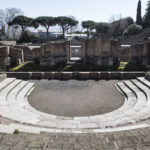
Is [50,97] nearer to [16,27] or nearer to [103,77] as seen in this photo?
[103,77]

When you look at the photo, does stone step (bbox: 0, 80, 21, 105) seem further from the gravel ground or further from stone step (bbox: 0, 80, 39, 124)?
the gravel ground

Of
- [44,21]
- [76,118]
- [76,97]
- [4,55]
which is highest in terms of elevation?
[44,21]

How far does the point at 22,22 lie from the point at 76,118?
48005 millimetres

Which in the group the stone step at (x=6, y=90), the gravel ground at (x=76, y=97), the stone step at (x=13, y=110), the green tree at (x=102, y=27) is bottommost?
the gravel ground at (x=76, y=97)

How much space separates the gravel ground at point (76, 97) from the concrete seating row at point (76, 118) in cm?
53

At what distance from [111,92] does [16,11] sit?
180 feet

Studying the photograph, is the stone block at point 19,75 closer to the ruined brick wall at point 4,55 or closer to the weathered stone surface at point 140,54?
the ruined brick wall at point 4,55

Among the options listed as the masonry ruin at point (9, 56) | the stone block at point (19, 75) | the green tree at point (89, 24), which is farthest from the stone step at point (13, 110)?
the green tree at point (89, 24)

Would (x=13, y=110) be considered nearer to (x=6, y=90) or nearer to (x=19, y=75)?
(x=6, y=90)

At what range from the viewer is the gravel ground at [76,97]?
8.67 metres

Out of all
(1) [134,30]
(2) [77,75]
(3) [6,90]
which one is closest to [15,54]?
(2) [77,75]

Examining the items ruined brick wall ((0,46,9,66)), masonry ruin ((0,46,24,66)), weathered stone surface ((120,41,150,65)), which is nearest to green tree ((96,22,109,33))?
weathered stone surface ((120,41,150,65))

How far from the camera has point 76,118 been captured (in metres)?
7.57

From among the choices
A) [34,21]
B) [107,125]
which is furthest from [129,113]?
[34,21]
